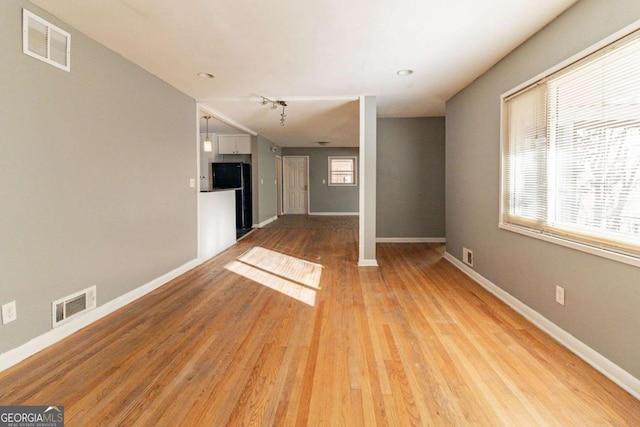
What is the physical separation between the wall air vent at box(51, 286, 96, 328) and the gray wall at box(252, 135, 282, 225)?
5253 mm

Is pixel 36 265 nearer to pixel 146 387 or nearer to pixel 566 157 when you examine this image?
pixel 146 387

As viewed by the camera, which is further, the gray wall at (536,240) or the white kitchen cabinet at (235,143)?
the white kitchen cabinet at (235,143)

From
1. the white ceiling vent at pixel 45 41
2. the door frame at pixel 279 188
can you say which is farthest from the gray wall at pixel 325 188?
the white ceiling vent at pixel 45 41

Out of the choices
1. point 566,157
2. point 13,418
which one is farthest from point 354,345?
point 566,157

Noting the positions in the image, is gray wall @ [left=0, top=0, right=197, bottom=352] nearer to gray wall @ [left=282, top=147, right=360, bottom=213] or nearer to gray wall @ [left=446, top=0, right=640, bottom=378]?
gray wall @ [left=446, top=0, right=640, bottom=378]

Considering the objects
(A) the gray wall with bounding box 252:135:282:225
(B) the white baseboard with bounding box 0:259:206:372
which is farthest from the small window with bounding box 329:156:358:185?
(B) the white baseboard with bounding box 0:259:206:372

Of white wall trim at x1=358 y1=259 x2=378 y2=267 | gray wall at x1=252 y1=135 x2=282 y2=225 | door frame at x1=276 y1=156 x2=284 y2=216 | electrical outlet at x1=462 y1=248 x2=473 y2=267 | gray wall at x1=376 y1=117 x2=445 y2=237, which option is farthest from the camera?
door frame at x1=276 y1=156 x2=284 y2=216

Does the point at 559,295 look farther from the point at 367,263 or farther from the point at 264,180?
the point at 264,180

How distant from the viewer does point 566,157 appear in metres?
2.21

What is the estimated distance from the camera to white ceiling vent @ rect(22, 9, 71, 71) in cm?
202

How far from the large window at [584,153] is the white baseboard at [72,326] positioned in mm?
3604

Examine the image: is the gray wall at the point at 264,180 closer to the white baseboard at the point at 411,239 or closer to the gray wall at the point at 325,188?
the gray wall at the point at 325,188

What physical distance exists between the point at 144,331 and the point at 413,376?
6.46 ft

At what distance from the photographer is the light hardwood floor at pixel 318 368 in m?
1.51
